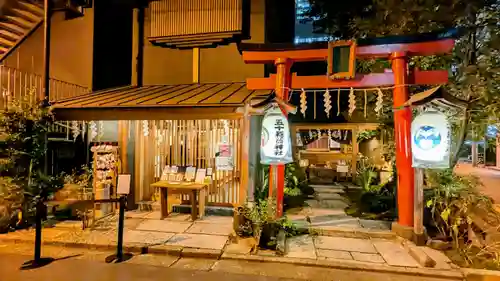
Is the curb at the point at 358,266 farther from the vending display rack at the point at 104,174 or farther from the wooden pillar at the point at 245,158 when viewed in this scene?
the vending display rack at the point at 104,174

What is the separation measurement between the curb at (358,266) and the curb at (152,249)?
408 millimetres

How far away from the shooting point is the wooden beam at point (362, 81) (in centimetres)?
757

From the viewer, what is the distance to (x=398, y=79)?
761 centimetres

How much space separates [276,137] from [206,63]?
4.88m

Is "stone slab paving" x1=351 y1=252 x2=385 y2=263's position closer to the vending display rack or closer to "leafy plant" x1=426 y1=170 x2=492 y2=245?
"leafy plant" x1=426 y1=170 x2=492 y2=245

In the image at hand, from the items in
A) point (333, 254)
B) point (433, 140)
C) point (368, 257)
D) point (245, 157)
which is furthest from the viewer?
point (245, 157)

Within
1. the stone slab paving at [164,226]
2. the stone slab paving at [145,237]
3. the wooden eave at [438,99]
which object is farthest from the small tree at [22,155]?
the wooden eave at [438,99]

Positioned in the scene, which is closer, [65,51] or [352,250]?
[352,250]

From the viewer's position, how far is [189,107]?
7891mm

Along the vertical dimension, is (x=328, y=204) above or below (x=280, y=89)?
below

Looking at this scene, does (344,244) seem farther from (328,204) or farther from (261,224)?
(328,204)

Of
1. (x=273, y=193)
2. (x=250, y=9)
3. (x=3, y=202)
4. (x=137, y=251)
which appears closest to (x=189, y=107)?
(x=273, y=193)

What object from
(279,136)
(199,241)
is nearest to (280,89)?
(279,136)

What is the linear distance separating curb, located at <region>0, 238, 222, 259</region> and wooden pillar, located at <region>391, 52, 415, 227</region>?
193 inches
